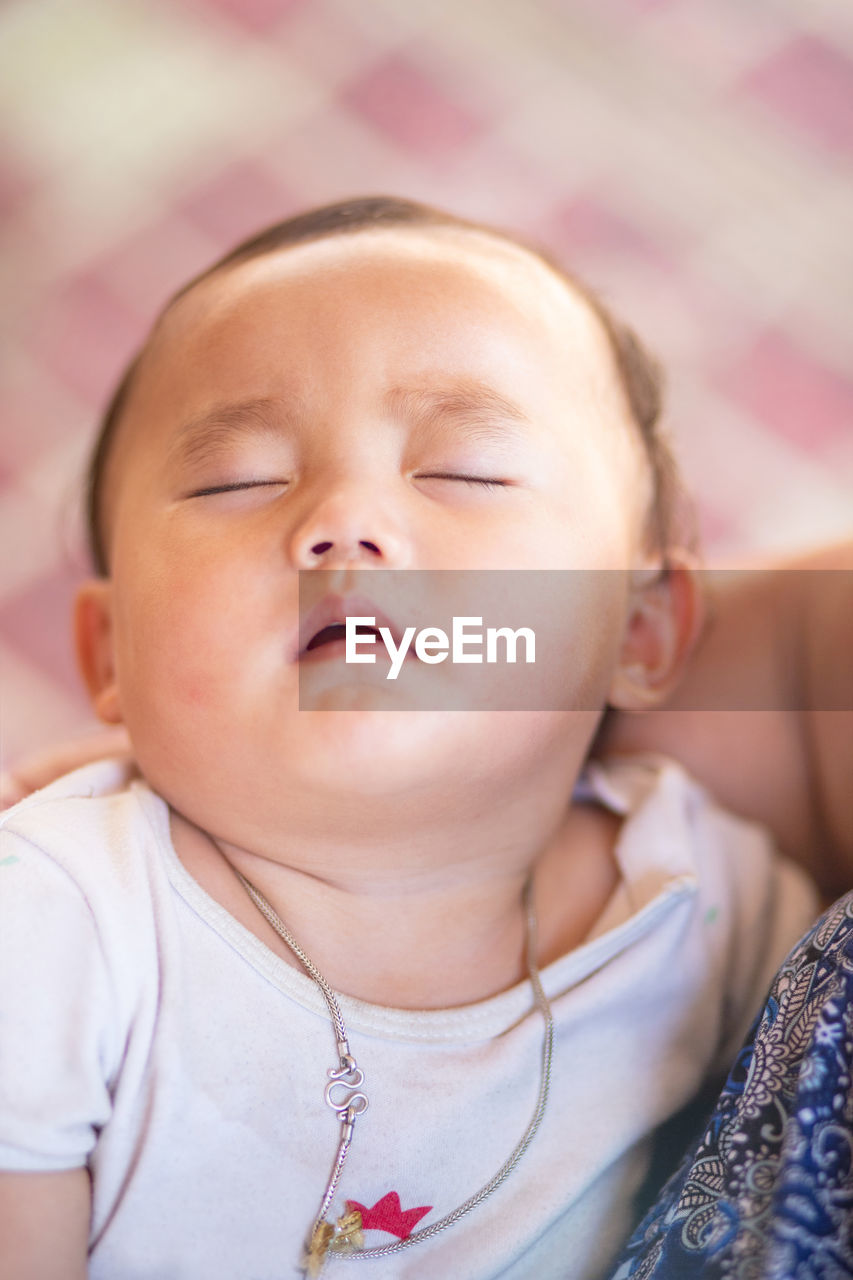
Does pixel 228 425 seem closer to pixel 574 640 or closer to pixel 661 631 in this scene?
pixel 574 640

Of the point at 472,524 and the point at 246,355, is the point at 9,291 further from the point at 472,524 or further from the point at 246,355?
the point at 472,524

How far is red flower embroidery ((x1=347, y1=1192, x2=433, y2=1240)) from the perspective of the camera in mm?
792

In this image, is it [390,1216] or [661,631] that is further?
[661,631]

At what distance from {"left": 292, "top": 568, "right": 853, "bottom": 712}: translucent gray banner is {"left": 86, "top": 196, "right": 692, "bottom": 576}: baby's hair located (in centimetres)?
9

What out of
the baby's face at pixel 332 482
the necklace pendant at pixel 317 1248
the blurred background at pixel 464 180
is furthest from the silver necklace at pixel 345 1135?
the blurred background at pixel 464 180

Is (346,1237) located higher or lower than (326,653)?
lower

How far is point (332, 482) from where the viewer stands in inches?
31.3

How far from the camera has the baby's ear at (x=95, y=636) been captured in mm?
1070

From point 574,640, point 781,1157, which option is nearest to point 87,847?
point 574,640

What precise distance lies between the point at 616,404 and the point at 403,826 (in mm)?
414

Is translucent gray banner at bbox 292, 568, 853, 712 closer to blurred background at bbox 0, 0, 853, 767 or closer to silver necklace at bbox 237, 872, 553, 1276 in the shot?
silver necklace at bbox 237, 872, 553, 1276

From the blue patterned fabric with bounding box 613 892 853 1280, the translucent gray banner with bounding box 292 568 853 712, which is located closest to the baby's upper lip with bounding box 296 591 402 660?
the translucent gray banner with bounding box 292 568 853 712

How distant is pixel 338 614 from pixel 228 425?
0.18m

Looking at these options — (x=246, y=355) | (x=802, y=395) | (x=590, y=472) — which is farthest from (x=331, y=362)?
(x=802, y=395)
